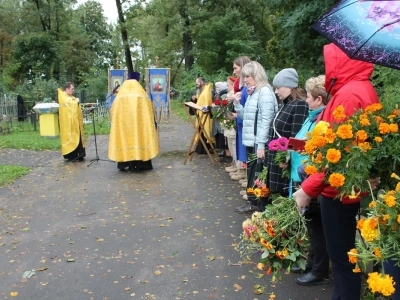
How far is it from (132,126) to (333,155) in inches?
282

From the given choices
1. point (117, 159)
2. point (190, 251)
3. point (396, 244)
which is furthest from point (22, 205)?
point (396, 244)

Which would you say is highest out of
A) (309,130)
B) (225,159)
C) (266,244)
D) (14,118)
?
(309,130)

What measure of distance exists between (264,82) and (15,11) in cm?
3643

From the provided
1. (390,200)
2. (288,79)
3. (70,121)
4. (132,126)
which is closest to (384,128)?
(390,200)

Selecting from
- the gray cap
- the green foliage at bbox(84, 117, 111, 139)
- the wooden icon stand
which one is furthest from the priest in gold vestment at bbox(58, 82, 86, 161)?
the gray cap

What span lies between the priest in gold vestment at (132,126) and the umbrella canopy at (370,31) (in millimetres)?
6770

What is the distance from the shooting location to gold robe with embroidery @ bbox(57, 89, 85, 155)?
10.5 m

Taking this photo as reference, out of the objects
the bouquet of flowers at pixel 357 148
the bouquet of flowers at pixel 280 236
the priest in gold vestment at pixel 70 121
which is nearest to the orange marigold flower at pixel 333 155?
the bouquet of flowers at pixel 357 148

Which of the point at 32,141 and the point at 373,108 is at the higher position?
the point at 373,108

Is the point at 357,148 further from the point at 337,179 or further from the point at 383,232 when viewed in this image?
the point at 383,232

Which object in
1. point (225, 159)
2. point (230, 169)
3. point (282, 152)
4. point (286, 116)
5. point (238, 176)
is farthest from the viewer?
point (225, 159)

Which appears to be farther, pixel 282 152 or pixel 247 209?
pixel 247 209

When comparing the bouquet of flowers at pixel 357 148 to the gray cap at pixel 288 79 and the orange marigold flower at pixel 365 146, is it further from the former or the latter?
the gray cap at pixel 288 79

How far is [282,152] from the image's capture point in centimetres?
405
